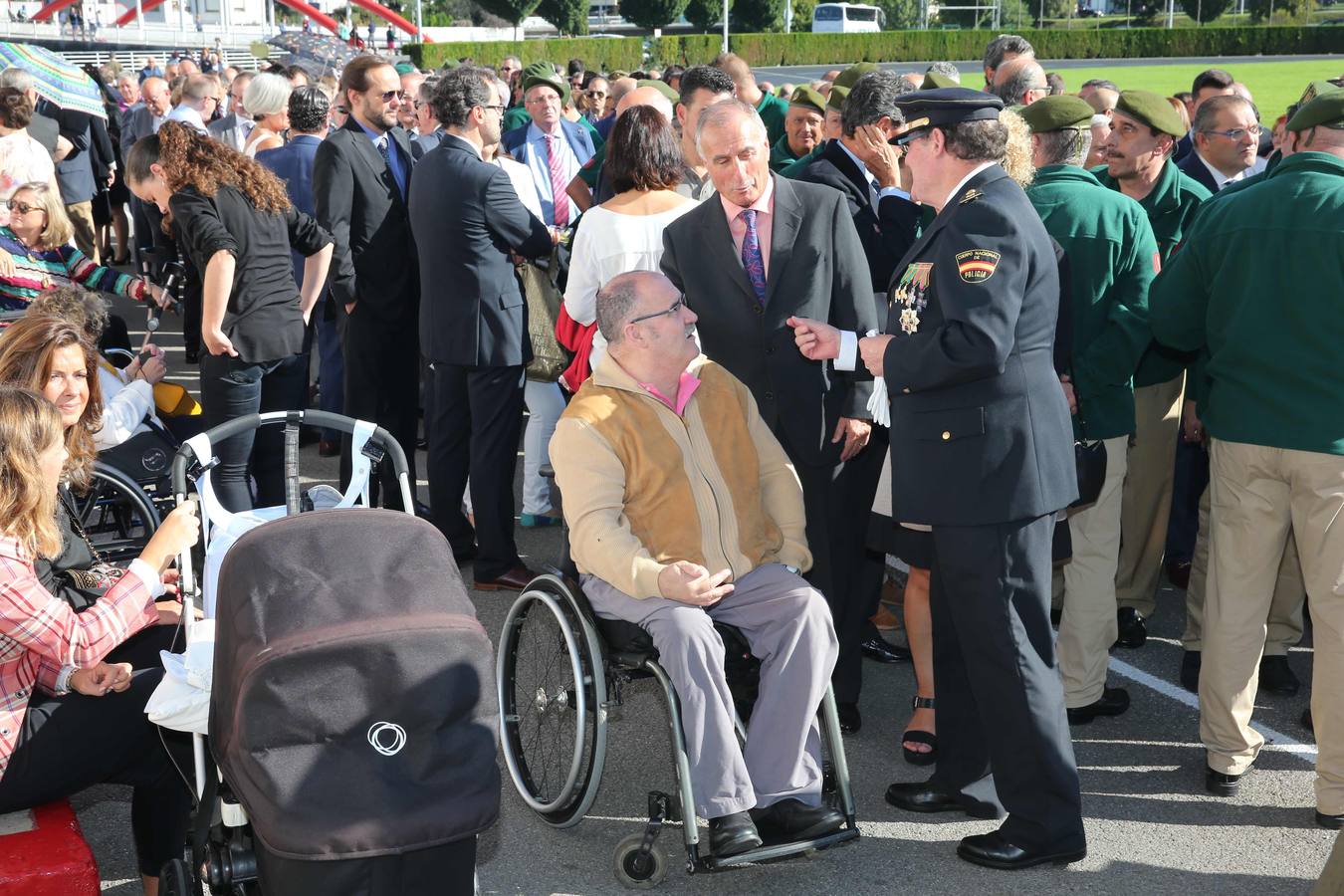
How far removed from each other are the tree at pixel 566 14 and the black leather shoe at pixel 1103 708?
70.0 m

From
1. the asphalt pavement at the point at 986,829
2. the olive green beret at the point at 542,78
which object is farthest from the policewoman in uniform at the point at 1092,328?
the olive green beret at the point at 542,78

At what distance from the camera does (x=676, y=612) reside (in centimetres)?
358

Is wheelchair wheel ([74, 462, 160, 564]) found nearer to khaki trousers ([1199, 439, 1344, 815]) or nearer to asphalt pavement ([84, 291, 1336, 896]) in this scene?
asphalt pavement ([84, 291, 1336, 896])

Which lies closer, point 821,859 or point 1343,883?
point 1343,883

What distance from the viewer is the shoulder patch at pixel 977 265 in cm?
332

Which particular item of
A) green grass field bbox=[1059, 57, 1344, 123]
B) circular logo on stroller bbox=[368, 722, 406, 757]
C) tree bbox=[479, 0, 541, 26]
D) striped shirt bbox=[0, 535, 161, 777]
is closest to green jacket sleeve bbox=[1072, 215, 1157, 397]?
circular logo on stroller bbox=[368, 722, 406, 757]

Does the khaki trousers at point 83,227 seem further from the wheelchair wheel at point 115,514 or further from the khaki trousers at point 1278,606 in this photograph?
the khaki trousers at point 1278,606

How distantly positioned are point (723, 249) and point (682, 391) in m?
0.63

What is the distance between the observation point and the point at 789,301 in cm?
427

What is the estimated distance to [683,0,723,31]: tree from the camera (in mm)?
71062

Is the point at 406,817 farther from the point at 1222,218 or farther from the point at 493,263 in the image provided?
the point at 493,263

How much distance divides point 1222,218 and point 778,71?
49.5 m

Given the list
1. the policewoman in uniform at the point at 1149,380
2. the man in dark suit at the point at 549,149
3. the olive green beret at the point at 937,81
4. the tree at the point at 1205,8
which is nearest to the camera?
the policewoman in uniform at the point at 1149,380

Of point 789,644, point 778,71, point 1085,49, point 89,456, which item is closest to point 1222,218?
point 789,644
